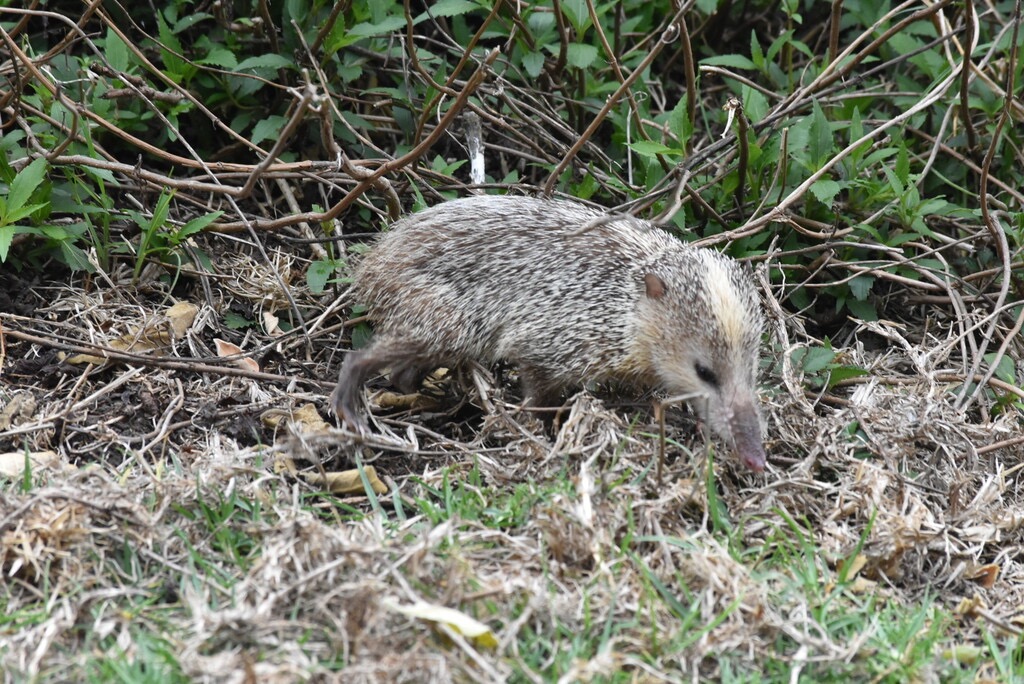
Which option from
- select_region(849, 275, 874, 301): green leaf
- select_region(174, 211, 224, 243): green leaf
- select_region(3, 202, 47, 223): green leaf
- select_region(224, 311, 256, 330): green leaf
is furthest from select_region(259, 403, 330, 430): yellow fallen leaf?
select_region(849, 275, 874, 301): green leaf

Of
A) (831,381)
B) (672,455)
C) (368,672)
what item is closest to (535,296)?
(672,455)

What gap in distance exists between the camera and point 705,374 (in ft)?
14.7

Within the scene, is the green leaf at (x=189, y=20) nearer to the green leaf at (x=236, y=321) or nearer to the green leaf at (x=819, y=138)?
the green leaf at (x=236, y=321)

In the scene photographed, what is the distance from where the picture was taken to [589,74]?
6152 mm

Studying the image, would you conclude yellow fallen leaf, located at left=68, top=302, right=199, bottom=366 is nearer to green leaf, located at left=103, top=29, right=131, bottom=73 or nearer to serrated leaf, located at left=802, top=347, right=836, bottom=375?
green leaf, located at left=103, top=29, right=131, bottom=73

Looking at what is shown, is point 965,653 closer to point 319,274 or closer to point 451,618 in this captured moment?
point 451,618

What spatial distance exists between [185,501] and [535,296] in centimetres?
168

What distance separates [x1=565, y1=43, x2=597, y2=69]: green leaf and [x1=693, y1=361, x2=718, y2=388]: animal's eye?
76.2 inches

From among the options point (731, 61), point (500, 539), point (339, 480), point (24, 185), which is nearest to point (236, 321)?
point (24, 185)

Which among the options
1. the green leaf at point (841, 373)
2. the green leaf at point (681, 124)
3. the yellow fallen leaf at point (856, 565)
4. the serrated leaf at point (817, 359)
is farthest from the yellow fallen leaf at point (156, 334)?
the yellow fallen leaf at point (856, 565)

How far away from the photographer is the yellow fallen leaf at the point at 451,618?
3.22m

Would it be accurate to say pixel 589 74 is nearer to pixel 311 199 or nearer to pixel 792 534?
pixel 311 199

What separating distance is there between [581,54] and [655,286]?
1.69m

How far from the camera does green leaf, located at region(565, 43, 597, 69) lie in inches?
223
